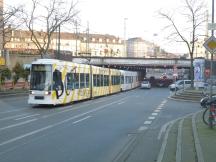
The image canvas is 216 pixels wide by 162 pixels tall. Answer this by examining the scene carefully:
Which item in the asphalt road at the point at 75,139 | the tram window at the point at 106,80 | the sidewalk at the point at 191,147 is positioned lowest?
the asphalt road at the point at 75,139

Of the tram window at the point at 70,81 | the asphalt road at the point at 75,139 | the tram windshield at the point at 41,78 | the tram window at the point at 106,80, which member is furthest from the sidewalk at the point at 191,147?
the tram window at the point at 106,80

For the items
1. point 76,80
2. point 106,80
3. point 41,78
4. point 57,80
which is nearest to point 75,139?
point 41,78

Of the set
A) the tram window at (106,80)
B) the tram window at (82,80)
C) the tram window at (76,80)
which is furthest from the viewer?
the tram window at (106,80)

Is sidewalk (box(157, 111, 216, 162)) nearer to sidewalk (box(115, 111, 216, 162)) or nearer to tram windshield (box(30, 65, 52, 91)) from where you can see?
sidewalk (box(115, 111, 216, 162))

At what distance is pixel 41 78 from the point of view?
93.8 feet

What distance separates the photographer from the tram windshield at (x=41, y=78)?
28378mm

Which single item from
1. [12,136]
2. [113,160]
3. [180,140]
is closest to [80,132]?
[12,136]

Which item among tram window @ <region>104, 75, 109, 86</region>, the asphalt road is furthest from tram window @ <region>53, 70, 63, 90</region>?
tram window @ <region>104, 75, 109, 86</region>

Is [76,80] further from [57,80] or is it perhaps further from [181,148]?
[181,148]

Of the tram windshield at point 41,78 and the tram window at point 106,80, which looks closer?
the tram windshield at point 41,78

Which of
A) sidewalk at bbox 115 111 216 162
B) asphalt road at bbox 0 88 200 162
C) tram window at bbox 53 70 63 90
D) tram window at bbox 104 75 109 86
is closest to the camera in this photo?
sidewalk at bbox 115 111 216 162

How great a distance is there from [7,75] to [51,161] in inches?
1558

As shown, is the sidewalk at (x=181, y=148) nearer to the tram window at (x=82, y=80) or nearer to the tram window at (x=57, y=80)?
the tram window at (x=57, y=80)

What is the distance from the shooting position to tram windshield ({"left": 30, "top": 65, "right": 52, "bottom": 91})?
28.4m
